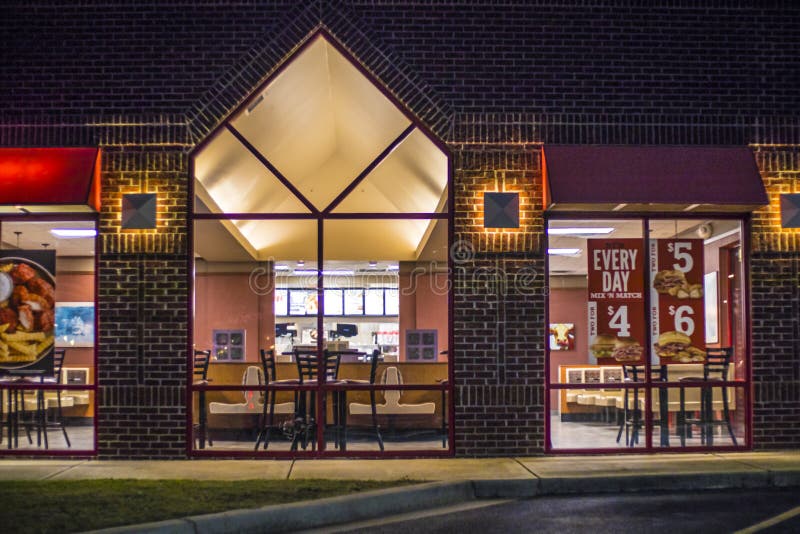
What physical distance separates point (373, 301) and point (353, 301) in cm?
60

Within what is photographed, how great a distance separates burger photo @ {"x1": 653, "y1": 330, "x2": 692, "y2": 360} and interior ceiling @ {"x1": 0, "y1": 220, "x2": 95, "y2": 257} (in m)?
7.19

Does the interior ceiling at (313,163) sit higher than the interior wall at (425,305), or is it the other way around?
the interior ceiling at (313,163)

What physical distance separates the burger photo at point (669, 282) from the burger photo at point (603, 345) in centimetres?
86

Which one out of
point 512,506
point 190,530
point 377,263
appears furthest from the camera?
point 377,263

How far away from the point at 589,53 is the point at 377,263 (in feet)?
13.3

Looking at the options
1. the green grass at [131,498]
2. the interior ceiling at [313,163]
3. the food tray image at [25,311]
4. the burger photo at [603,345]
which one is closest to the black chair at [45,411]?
the food tray image at [25,311]

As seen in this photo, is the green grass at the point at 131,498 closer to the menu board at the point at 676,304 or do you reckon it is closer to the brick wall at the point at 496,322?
the brick wall at the point at 496,322

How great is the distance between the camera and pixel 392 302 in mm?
14633

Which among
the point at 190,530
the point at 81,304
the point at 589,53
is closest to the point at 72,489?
the point at 190,530

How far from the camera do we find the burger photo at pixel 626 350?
1249cm

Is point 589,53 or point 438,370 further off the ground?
point 589,53

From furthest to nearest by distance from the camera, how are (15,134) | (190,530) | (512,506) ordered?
(15,134), (512,506), (190,530)

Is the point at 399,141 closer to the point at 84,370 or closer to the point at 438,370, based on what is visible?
the point at 438,370

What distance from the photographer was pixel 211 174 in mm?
12461
